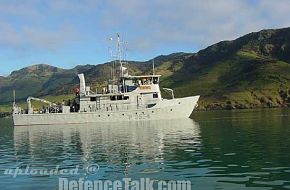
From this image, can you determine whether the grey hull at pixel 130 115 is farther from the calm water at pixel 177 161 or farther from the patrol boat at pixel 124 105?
the calm water at pixel 177 161

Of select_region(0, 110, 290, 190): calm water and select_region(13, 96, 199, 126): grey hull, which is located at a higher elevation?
select_region(13, 96, 199, 126): grey hull

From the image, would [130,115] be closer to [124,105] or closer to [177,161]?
[124,105]

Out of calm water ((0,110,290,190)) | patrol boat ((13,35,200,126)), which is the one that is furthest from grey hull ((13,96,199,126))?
calm water ((0,110,290,190))

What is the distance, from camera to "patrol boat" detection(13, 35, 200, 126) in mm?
83188

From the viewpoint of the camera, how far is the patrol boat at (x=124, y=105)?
83188 mm

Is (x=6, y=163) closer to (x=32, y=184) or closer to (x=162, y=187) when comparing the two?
(x=32, y=184)

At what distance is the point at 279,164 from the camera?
2470 centimetres

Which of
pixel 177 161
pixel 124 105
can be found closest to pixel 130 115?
pixel 124 105

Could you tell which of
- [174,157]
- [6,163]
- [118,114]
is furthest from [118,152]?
[118,114]

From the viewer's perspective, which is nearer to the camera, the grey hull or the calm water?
the calm water

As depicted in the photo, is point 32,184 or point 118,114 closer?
point 32,184

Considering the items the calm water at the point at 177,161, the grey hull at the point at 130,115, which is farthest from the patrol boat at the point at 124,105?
Answer: the calm water at the point at 177,161

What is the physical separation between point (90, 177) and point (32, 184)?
3.02 meters

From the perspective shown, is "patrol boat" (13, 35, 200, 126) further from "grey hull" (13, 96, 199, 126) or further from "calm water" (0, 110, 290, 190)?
"calm water" (0, 110, 290, 190)
